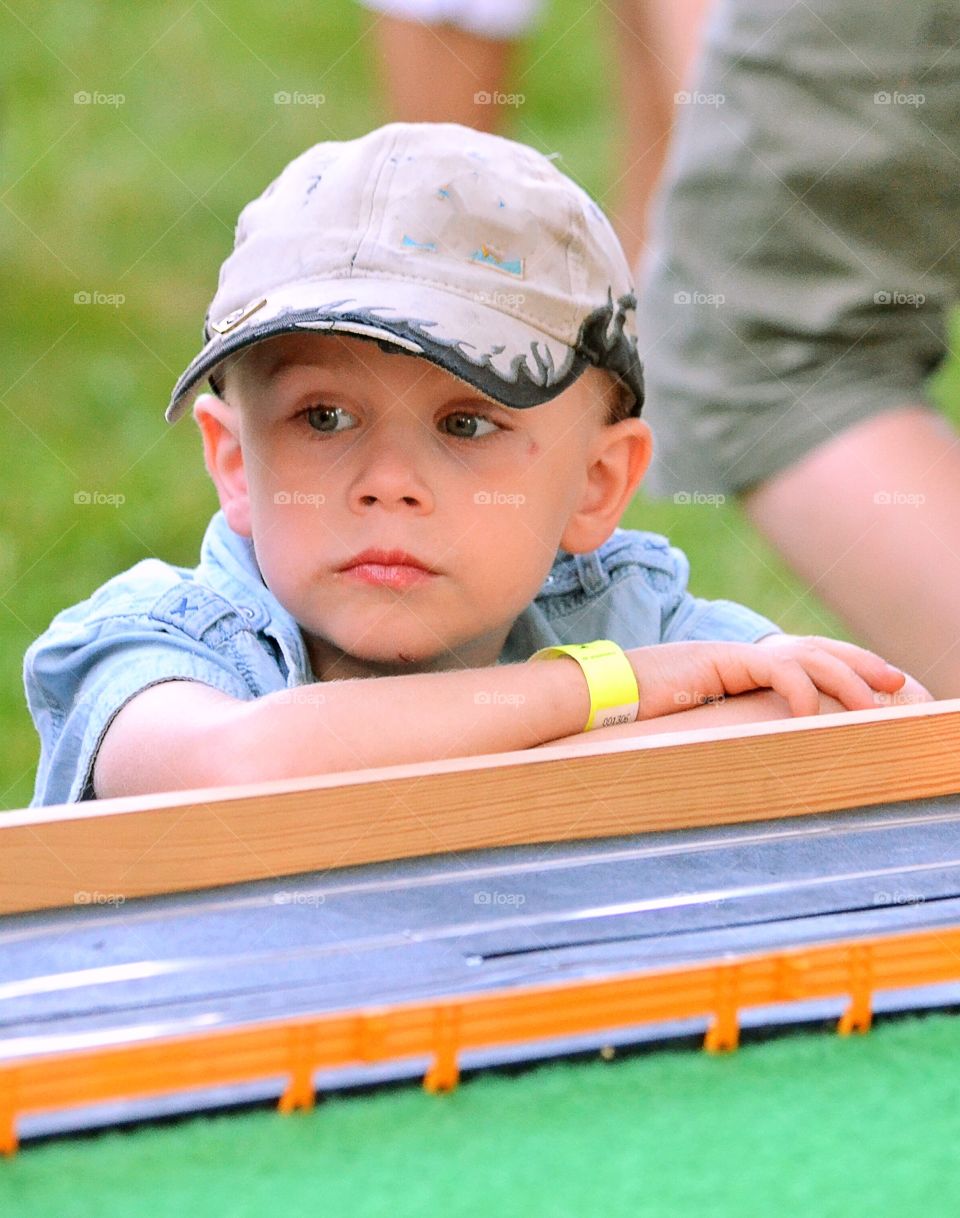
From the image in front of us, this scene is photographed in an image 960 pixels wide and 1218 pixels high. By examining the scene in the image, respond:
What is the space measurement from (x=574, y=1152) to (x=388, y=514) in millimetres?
665

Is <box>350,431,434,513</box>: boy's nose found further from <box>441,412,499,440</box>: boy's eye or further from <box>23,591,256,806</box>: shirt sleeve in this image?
<box>23,591,256,806</box>: shirt sleeve

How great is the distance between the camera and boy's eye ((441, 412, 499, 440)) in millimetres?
1656

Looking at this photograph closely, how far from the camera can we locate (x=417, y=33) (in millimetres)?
3539

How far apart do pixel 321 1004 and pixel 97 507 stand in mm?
2601

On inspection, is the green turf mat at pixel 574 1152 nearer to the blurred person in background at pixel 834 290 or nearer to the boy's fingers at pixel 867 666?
the boy's fingers at pixel 867 666

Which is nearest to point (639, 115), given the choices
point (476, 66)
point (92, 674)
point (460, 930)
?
point (476, 66)

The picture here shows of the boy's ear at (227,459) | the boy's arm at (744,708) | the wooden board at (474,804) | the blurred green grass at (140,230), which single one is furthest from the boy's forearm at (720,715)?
the blurred green grass at (140,230)

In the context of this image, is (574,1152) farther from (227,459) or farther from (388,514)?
(227,459)

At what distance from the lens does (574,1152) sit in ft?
3.53

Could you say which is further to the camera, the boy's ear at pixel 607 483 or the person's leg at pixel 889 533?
the person's leg at pixel 889 533

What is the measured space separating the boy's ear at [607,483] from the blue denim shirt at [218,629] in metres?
0.09

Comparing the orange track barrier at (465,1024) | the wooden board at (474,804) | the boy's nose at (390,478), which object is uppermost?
the boy's nose at (390,478)

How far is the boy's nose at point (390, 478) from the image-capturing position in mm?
1593

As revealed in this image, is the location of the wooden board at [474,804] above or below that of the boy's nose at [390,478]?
below
